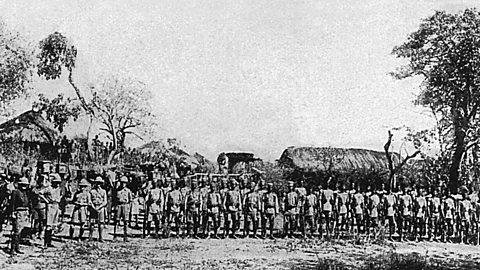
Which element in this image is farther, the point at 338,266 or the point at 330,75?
the point at 330,75

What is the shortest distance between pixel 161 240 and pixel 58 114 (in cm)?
205

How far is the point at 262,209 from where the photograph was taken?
28.5ft

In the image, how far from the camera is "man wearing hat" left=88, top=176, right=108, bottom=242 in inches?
301

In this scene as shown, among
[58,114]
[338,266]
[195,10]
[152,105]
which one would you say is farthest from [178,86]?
[338,266]

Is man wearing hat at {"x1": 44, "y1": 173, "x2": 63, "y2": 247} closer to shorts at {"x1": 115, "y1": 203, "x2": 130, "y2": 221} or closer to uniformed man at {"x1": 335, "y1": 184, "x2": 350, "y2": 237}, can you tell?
shorts at {"x1": 115, "y1": 203, "x2": 130, "y2": 221}

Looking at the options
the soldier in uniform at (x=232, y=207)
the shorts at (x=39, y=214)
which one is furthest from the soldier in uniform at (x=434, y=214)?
the shorts at (x=39, y=214)

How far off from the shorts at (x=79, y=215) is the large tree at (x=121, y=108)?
785 millimetres

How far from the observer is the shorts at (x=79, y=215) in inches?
295

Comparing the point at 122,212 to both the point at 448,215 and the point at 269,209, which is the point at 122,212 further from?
the point at 448,215

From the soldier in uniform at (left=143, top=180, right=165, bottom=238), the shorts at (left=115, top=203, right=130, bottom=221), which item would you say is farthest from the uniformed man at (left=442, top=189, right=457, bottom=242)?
the shorts at (left=115, top=203, right=130, bottom=221)

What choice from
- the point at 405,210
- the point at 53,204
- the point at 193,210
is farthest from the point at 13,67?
the point at 405,210

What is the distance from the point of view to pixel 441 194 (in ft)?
30.1

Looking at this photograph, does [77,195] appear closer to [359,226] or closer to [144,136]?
[144,136]

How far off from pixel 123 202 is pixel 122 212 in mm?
147
